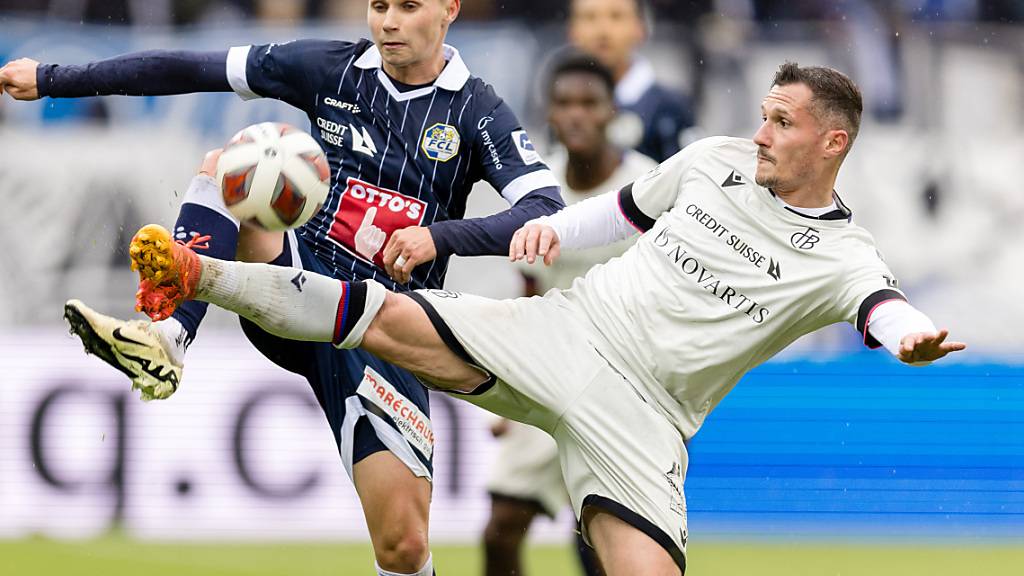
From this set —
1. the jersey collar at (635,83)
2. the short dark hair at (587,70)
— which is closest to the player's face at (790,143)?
the short dark hair at (587,70)

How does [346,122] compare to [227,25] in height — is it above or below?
above

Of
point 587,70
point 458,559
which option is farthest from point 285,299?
point 458,559

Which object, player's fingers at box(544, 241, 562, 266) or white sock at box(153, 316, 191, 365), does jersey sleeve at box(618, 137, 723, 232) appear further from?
white sock at box(153, 316, 191, 365)

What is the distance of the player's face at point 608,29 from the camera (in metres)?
8.16

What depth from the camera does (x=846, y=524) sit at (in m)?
8.16

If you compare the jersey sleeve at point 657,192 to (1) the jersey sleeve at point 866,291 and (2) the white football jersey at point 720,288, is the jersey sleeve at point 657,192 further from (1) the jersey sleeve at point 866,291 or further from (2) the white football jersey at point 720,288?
(1) the jersey sleeve at point 866,291

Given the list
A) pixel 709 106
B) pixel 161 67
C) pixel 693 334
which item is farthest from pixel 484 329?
pixel 709 106

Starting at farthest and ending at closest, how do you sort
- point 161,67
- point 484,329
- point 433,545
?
1. point 433,545
2. point 161,67
3. point 484,329

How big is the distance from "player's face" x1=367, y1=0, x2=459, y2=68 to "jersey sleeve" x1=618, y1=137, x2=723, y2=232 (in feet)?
A: 2.87

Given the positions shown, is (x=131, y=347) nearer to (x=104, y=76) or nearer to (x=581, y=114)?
(x=104, y=76)

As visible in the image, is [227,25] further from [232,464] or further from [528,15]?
[232,464]

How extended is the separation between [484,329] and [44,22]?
475 cm

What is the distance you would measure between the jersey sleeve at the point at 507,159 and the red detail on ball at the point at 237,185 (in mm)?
955

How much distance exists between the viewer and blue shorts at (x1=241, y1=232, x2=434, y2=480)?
16.7ft
